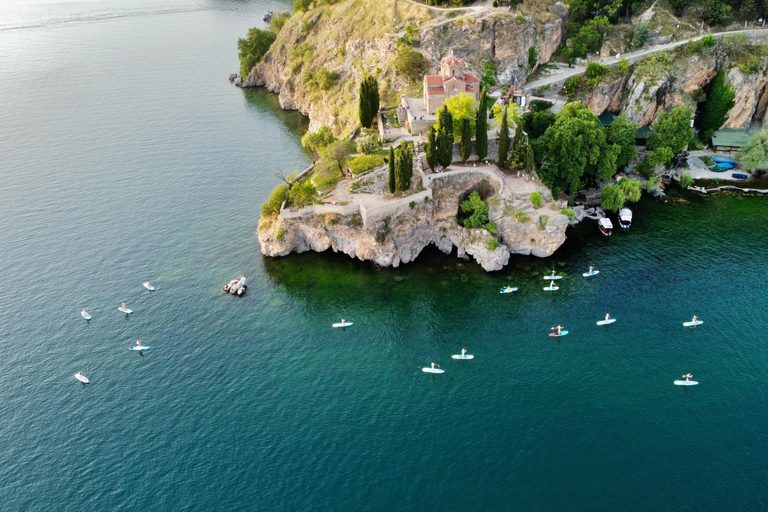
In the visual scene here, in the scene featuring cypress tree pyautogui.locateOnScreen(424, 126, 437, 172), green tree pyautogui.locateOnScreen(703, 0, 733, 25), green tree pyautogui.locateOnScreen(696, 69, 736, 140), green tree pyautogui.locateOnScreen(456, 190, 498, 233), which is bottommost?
green tree pyautogui.locateOnScreen(456, 190, 498, 233)

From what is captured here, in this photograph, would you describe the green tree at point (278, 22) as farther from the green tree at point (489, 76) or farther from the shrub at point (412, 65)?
the green tree at point (489, 76)

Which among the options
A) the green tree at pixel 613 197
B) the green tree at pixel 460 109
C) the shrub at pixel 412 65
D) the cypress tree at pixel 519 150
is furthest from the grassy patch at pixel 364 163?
the green tree at pixel 613 197

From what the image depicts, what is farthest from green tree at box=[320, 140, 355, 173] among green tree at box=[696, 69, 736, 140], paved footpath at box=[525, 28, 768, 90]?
green tree at box=[696, 69, 736, 140]

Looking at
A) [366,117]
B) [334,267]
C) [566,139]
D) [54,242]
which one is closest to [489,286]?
[334,267]

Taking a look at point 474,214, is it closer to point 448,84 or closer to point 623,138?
point 448,84

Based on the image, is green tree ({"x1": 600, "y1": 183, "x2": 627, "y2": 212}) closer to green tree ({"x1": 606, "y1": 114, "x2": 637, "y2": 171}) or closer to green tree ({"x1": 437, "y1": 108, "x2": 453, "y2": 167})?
green tree ({"x1": 606, "y1": 114, "x2": 637, "y2": 171})

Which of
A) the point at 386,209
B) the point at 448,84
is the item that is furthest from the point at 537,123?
the point at 386,209
